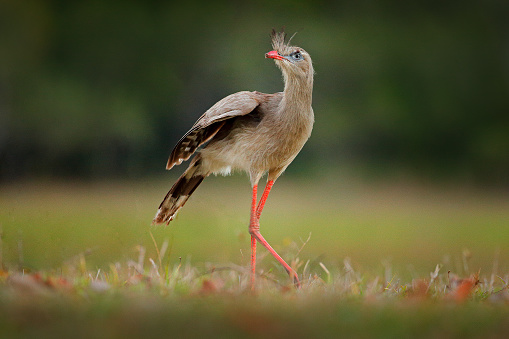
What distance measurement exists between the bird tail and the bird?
0.01 m

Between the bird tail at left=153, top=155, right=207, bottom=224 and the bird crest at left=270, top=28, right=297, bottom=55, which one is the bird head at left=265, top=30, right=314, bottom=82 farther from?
the bird tail at left=153, top=155, right=207, bottom=224

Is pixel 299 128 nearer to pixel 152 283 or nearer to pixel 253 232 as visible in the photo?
pixel 253 232

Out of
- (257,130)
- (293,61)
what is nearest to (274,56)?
(293,61)

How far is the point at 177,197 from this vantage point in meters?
3.46

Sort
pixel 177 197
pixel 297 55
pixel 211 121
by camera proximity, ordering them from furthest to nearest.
Answer: pixel 177 197
pixel 297 55
pixel 211 121

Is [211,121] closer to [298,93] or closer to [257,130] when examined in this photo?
[257,130]

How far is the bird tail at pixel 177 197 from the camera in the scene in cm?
344

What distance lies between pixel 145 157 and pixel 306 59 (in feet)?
17.2

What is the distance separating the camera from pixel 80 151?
7.85 meters

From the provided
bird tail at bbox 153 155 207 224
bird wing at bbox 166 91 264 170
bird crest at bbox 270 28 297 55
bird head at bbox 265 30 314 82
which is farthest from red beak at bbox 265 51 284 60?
bird tail at bbox 153 155 207 224

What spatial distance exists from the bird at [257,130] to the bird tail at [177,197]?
1 centimetres

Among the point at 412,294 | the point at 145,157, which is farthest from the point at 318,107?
the point at 412,294

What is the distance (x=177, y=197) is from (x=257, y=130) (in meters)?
0.66

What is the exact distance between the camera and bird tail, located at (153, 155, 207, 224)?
11.3 ft
